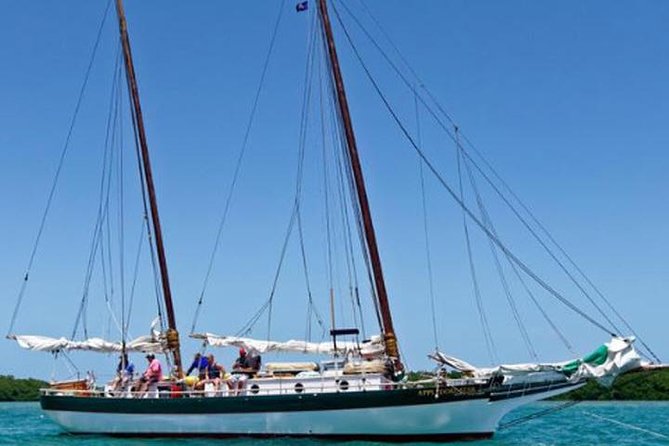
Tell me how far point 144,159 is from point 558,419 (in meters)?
31.5

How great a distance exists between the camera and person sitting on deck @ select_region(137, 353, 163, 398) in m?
40.8

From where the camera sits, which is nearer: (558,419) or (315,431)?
(315,431)

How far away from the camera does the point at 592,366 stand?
34.3m

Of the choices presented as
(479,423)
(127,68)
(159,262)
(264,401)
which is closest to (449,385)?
(479,423)

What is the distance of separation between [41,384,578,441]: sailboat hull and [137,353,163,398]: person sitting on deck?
90 centimetres

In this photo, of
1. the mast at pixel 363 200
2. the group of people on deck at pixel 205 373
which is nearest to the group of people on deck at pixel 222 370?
the group of people on deck at pixel 205 373

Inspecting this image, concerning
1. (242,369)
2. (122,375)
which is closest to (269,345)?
(242,369)

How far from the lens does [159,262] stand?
47250 mm

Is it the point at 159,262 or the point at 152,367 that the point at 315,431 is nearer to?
the point at 152,367

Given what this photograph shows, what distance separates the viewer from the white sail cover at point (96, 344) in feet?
150

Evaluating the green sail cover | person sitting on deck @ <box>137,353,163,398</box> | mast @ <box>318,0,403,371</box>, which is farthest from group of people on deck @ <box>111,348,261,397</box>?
the green sail cover

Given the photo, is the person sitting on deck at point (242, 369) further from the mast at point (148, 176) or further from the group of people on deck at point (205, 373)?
the mast at point (148, 176)

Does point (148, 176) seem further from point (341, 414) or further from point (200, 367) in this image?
point (341, 414)

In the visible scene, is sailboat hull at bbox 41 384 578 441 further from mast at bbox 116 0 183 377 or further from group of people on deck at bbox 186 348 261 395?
mast at bbox 116 0 183 377
